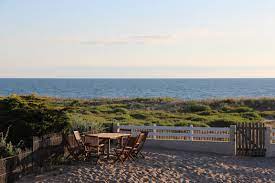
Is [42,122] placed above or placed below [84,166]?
above

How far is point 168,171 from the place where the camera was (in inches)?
422

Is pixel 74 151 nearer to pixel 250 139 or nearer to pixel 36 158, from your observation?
pixel 36 158

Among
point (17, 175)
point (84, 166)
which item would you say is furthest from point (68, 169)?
point (17, 175)

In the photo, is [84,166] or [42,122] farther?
[42,122]

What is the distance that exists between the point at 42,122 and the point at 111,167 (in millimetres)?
2747

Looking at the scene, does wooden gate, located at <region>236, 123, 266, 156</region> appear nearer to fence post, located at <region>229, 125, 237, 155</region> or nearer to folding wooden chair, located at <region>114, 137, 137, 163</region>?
fence post, located at <region>229, 125, 237, 155</region>

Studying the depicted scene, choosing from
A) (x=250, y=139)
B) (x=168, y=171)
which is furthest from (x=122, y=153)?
(x=250, y=139)

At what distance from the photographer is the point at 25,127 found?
40.2 ft

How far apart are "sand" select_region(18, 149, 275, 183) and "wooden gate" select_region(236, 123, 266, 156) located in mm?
839

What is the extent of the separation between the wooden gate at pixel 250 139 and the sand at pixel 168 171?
84cm

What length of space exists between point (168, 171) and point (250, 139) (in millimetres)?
4167

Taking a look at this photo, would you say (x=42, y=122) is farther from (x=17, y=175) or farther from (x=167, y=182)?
(x=167, y=182)

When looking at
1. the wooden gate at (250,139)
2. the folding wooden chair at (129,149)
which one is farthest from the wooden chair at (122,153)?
the wooden gate at (250,139)

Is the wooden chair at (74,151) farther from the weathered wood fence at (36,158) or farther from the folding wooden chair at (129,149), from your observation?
the folding wooden chair at (129,149)
